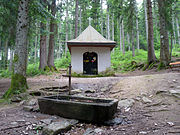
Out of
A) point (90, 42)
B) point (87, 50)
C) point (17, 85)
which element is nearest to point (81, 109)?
point (17, 85)

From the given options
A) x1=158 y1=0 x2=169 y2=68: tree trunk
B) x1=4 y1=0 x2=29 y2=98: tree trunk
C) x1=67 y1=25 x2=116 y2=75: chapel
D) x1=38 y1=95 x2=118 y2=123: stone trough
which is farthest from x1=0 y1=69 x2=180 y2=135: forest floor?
x1=67 y1=25 x2=116 y2=75: chapel

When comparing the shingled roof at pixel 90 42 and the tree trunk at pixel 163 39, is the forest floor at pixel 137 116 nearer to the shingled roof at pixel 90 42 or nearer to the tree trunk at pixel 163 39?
the tree trunk at pixel 163 39

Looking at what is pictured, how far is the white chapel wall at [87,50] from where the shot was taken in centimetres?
1170

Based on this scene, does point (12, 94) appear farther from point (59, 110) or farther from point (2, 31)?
point (2, 31)

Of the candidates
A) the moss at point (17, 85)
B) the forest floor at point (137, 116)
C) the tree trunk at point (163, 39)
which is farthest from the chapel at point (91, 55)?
the forest floor at point (137, 116)

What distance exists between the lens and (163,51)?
9.76 m

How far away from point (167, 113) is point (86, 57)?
9524mm

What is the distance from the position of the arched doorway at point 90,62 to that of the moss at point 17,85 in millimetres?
7129

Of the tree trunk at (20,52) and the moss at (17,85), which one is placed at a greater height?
the tree trunk at (20,52)

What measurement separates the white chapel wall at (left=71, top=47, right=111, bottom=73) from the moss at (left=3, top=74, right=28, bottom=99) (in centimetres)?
621

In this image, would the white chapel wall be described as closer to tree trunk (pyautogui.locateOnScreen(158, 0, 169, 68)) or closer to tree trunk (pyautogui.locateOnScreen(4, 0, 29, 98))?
tree trunk (pyautogui.locateOnScreen(158, 0, 169, 68))

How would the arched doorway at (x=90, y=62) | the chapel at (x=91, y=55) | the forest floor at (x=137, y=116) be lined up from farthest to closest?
the arched doorway at (x=90, y=62)
the chapel at (x=91, y=55)
the forest floor at (x=137, y=116)

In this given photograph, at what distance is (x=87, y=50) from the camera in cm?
1189

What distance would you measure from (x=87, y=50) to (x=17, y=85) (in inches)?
291
